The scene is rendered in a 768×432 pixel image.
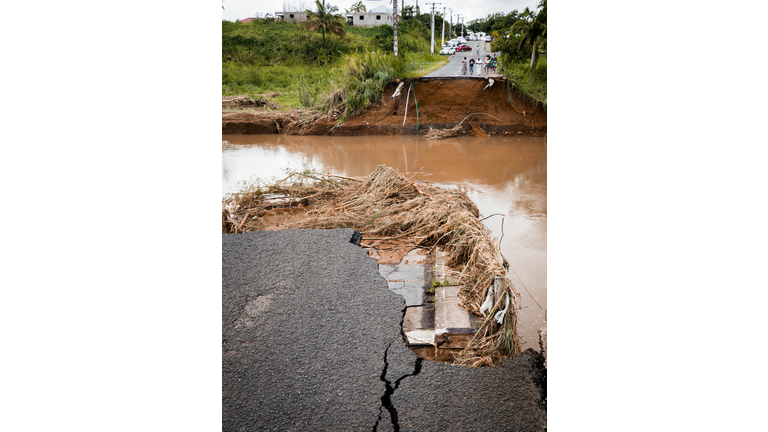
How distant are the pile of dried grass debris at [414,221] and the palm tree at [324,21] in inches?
1147

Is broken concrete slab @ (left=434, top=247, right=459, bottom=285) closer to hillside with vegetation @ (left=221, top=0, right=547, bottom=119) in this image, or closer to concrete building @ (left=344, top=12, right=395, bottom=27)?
hillside with vegetation @ (left=221, top=0, right=547, bottom=119)

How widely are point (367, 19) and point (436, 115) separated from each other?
108 ft

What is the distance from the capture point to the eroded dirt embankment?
45.4ft

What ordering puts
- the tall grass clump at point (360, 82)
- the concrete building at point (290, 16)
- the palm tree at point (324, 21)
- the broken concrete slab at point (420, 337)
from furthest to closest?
the concrete building at point (290, 16) < the palm tree at point (324, 21) < the tall grass clump at point (360, 82) < the broken concrete slab at point (420, 337)

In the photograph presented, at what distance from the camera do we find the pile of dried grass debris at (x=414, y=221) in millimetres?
3104

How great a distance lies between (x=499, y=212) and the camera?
6.85 metres

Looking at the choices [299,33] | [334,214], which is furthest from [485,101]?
[299,33]

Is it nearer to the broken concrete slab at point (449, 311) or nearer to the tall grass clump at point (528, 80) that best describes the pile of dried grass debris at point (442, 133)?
the tall grass clump at point (528, 80)

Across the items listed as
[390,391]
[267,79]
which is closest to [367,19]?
[267,79]

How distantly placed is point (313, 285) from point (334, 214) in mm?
2168

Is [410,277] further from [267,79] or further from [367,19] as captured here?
[367,19]

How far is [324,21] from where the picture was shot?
3319cm

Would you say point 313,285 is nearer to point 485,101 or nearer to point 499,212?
point 499,212

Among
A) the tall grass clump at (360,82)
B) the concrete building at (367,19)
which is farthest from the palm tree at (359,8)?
the tall grass clump at (360,82)
